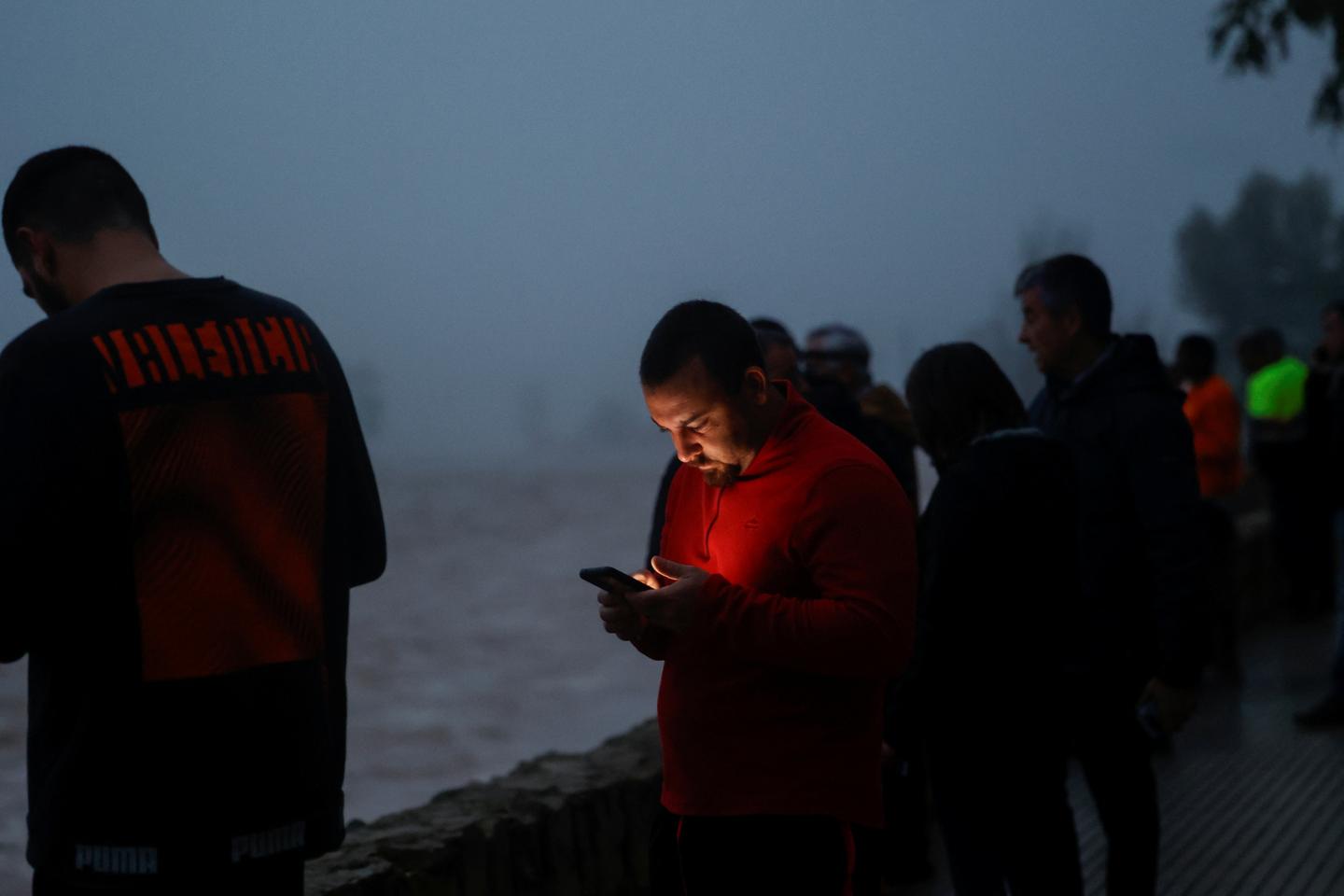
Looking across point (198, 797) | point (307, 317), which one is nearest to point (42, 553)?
point (198, 797)

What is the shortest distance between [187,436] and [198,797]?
0.49 meters

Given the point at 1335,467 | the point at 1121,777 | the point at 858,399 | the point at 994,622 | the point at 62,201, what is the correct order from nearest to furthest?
the point at 62,201 → the point at 994,622 → the point at 1121,777 → the point at 858,399 → the point at 1335,467

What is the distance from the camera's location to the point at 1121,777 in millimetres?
3150

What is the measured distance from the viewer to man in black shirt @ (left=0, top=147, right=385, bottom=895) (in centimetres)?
173

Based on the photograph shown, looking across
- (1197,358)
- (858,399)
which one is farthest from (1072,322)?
(1197,358)

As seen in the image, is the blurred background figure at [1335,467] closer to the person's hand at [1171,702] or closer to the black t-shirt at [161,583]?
the person's hand at [1171,702]

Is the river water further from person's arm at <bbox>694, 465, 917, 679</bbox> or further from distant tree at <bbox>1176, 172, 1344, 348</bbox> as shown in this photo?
distant tree at <bbox>1176, 172, 1344, 348</bbox>

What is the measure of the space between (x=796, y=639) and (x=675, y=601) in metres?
0.19

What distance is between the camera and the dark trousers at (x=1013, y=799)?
9.12 ft

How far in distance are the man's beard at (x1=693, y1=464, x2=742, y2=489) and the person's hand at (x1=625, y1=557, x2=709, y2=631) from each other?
22cm

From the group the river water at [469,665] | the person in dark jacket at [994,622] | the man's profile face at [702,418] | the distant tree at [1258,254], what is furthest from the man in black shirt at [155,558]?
the distant tree at [1258,254]

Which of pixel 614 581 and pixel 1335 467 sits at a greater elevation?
pixel 614 581

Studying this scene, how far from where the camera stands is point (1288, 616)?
31.1 feet

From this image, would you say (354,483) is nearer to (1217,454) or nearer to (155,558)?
(155,558)
